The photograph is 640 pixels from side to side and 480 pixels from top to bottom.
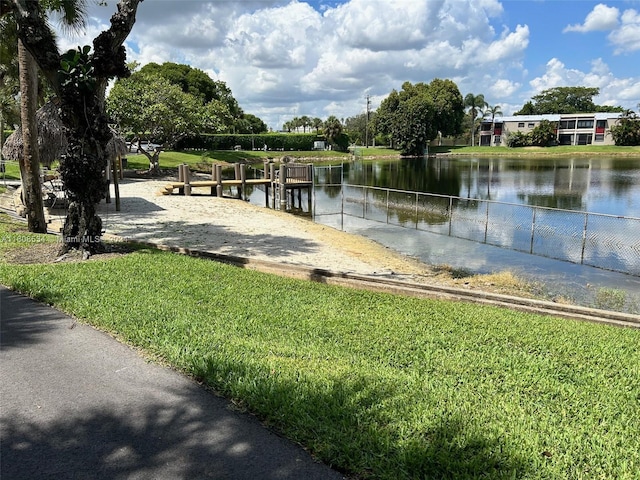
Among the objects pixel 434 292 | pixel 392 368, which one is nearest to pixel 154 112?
pixel 434 292

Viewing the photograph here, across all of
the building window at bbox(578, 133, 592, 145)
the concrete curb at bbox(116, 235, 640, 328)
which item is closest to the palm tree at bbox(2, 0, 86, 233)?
the concrete curb at bbox(116, 235, 640, 328)

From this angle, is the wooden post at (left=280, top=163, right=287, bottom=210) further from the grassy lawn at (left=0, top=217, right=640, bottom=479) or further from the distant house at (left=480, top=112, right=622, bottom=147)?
the distant house at (left=480, top=112, right=622, bottom=147)

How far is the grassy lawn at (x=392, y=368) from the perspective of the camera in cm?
321

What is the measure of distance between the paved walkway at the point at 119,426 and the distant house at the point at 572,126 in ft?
333

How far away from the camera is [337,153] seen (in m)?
81.0

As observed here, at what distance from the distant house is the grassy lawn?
3886 inches

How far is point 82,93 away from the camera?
8.68 m

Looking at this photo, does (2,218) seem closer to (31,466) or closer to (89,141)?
(89,141)

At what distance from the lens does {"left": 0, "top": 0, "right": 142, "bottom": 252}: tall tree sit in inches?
333

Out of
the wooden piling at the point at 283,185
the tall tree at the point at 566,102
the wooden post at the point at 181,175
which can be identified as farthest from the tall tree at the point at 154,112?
the tall tree at the point at 566,102

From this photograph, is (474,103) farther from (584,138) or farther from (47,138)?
(47,138)

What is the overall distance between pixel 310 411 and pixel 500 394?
1.58 metres

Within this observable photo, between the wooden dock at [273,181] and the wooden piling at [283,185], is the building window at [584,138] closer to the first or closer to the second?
the wooden dock at [273,181]

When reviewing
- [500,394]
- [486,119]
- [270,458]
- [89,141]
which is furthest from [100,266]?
[486,119]
